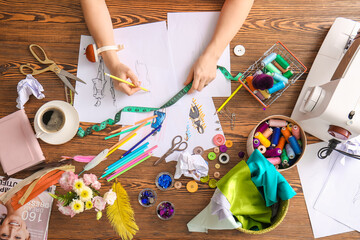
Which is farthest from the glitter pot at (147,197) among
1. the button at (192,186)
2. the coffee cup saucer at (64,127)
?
the coffee cup saucer at (64,127)

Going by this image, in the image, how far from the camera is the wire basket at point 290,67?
1083 millimetres

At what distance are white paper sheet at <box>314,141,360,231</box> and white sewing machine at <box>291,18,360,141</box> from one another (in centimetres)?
15

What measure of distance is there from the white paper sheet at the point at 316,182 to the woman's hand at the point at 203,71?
1.59 feet

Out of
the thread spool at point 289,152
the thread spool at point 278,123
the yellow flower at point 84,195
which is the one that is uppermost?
the thread spool at point 278,123

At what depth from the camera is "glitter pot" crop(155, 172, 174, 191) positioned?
3.45ft

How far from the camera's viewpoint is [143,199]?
41.3 inches

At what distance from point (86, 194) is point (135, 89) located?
46cm

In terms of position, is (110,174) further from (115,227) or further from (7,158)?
(7,158)

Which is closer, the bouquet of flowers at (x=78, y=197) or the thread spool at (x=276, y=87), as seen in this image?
the bouquet of flowers at (x=78, y=197)

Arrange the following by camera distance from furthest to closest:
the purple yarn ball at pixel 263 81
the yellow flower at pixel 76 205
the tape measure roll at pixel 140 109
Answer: the tape measure roll at pixel 140 109, the purple yarn ball at pixel 263 81, the yellow flower at pixel 76 205

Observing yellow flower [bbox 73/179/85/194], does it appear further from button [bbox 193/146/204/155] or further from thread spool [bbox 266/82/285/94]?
thread spool [bbox 266/82/285/94]

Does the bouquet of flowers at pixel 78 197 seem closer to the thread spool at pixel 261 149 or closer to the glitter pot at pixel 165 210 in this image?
the glitter pot at pixel 165 210

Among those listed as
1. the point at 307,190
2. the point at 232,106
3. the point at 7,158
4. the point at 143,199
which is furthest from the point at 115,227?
the point at 307,190

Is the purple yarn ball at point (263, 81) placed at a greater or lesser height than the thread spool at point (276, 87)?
greater
